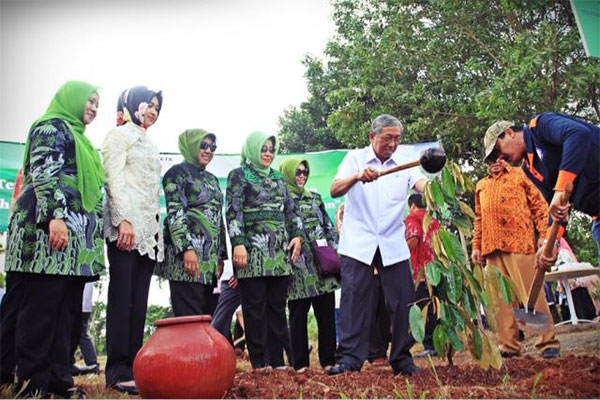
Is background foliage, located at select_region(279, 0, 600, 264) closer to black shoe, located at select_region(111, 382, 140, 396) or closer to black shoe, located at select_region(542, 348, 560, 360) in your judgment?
black shoe, located at select_region(542, 348, 560, 360)

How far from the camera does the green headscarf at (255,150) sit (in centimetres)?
414

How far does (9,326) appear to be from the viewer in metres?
2.95

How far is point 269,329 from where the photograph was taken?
3.98 m

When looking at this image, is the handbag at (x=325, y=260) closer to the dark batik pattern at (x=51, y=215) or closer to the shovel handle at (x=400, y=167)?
the shovel handle at (x=400, y=167)

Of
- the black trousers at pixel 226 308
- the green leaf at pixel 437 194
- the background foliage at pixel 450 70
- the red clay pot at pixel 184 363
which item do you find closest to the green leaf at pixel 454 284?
the green leaf at pixel 437 194

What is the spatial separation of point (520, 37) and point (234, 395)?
15.2 feet

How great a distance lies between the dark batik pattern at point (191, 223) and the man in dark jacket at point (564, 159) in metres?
1.78

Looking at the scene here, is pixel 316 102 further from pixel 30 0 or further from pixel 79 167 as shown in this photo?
pixel 79 167

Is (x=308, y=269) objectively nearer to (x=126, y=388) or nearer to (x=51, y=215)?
(x=126, y=388)

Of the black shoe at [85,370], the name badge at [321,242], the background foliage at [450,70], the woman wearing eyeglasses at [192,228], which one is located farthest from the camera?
the background foliage at [450,70]

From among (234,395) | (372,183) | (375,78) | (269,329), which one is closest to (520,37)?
(375,78)

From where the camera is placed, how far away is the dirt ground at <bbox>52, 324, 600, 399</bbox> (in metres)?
2.62

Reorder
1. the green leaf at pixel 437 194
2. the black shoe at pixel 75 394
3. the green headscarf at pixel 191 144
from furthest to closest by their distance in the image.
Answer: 1. the green headscarf at pixel 191 144
2. the green leaf at pixel 437 194
3. the black shoe at pixel 75 394

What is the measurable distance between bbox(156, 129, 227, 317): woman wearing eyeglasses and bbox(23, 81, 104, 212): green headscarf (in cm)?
64
